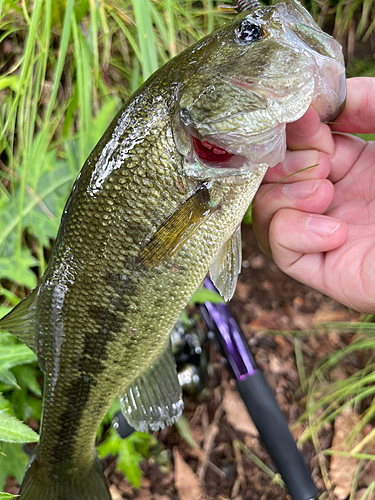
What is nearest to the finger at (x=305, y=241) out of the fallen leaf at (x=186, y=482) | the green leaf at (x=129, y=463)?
the green leaf at (x=129, y=463)

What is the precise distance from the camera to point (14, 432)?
119cm

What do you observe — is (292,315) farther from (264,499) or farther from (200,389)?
(264,499)

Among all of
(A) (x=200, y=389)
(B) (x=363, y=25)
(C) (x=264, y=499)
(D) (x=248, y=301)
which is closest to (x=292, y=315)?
(D) (x=248, y=301)

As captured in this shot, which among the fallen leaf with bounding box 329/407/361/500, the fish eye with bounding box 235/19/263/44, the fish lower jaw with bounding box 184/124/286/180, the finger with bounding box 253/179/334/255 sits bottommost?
the fallen leaf with bounding box 329/407/361/500

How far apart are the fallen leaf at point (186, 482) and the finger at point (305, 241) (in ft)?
3.97

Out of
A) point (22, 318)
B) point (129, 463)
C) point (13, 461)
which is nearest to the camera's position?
point (22, 318)

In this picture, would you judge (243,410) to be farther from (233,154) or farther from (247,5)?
(247,5)

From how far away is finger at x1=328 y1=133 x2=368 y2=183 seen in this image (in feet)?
4.38

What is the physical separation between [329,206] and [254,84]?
24.9 inches

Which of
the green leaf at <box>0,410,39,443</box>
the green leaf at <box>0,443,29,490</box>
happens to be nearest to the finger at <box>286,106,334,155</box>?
the green leaf at <box>0,410,39,443</box>

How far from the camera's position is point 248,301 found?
7.65 ft

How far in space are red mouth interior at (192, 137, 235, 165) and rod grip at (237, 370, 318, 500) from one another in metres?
0.92

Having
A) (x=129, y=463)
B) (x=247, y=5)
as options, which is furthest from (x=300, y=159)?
(x=129, y=463)

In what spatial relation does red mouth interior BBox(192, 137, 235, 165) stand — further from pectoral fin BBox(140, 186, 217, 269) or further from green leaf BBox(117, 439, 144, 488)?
green leaf BBox(117, 439, 144, 488)
